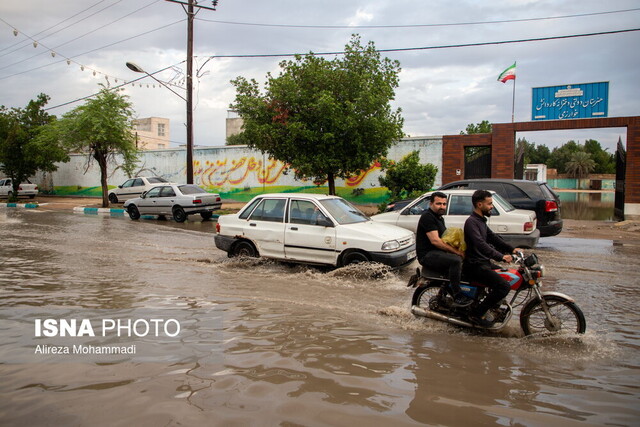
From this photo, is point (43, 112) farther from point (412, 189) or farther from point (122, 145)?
point (412, 189)

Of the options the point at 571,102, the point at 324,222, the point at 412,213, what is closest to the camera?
the point at 324,222

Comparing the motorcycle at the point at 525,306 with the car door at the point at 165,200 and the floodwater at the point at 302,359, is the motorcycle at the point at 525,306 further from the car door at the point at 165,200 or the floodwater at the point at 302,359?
the car door at the point at 165,200

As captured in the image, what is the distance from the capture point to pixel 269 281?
787cm

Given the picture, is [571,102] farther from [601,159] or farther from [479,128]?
[601,159]

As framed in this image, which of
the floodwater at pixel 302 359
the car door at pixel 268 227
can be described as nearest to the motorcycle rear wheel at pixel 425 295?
the floodwater at pixel 302 359

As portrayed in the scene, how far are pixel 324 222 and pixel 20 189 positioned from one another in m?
32.1

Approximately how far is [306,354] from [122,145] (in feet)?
74.4

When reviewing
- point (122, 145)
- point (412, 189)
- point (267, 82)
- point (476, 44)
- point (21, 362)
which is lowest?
point (21, 362)

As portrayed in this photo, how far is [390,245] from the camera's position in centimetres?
788

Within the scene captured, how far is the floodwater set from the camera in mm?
3416

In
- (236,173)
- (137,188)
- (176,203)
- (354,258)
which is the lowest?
(354,258)

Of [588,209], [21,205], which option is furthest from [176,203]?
[588,209]

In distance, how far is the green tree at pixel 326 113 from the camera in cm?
1677

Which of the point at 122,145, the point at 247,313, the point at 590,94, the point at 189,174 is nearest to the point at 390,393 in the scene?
the point at 247,313
